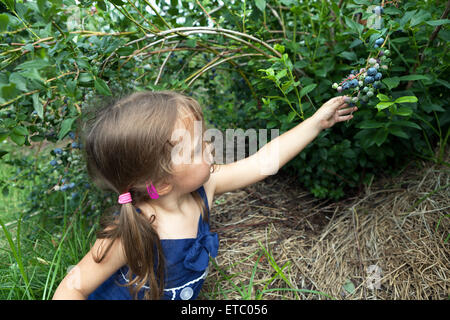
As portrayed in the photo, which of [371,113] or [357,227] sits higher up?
[371,113]

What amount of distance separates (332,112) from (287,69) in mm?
277

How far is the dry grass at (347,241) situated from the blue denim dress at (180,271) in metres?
0.20

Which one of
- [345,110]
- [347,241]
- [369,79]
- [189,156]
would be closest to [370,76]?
[369,79]

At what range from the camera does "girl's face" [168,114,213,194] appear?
1.25 meters

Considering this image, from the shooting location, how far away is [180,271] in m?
1.36

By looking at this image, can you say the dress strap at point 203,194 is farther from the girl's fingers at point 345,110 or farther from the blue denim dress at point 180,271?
the girl's fingers at point 345,110

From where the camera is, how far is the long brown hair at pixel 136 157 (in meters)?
1.21

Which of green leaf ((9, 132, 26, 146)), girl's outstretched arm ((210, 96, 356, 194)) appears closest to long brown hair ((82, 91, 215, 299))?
green leaf ((9, 132, 26, 146))

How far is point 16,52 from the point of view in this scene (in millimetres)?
1228

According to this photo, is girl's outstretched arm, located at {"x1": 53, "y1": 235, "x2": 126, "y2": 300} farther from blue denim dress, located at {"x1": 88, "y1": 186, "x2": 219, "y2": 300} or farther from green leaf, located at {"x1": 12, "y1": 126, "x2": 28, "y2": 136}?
green leaf, located at {"x1": 12, "y1": 126, "x2": 28, "y2": 136}

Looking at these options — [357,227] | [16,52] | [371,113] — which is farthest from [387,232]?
[16,52]

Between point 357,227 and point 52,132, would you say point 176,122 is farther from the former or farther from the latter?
point 357,227

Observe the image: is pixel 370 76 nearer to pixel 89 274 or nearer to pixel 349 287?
pixel 349 287
